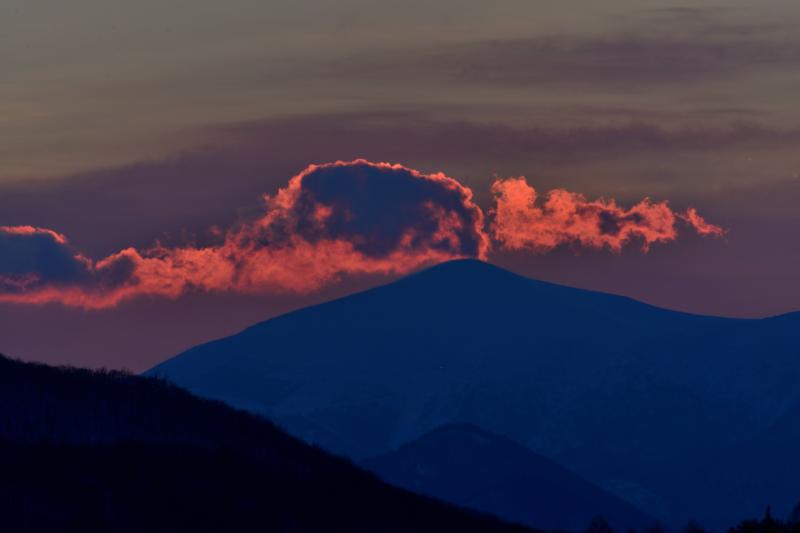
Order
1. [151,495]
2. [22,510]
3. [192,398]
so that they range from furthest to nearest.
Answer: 1. [192,398]
2. [151,495]
3. [22,510]

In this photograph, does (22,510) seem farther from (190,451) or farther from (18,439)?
(190,451)

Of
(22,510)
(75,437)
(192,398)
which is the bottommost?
(22,510)

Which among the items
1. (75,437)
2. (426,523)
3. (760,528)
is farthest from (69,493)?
(760,528)

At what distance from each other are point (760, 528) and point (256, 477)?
2331 inches

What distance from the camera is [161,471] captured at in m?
157

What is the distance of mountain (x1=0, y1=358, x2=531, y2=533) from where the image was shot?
5546 inches

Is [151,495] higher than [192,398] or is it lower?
lower

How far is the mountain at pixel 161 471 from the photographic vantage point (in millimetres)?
140875

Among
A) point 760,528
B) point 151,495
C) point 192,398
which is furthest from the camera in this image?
point 192,398

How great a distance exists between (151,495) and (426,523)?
34496 mm

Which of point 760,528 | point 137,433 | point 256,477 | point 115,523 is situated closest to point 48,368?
point 137,433

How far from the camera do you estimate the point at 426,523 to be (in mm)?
172875

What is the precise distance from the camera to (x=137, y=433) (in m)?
166

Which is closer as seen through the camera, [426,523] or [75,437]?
[75,437]
